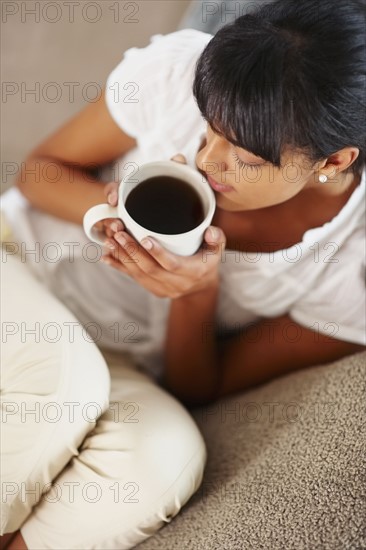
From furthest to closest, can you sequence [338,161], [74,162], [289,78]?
[74,162] < [338,161] < [289,78]

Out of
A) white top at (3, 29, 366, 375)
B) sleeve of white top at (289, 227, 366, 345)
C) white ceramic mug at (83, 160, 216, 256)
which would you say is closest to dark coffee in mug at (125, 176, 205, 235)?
white ceramic mug at (83, 160, 216, 256)

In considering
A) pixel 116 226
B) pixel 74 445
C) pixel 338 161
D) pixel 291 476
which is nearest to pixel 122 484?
pixel 74 445

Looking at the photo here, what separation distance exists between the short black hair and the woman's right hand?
0.44 feet

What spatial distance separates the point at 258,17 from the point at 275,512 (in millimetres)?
507

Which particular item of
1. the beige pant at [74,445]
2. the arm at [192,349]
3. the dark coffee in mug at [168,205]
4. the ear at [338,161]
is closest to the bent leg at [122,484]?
the beige pant at [74,445]

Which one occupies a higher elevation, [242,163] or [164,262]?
[242,163]

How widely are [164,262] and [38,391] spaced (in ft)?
0.73

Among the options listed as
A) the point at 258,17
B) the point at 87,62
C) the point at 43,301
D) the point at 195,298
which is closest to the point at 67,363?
the point at 43,301

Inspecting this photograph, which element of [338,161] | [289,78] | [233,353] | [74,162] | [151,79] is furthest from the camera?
[233,353]

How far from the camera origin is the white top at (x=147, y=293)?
778mm

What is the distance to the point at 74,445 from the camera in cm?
75

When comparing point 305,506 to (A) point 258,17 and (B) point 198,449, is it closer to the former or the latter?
(B) point 198,449

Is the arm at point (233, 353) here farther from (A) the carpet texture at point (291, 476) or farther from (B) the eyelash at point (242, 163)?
(B) the eyelash at point (242, 163)

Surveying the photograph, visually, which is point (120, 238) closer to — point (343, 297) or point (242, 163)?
point (242, 163)
